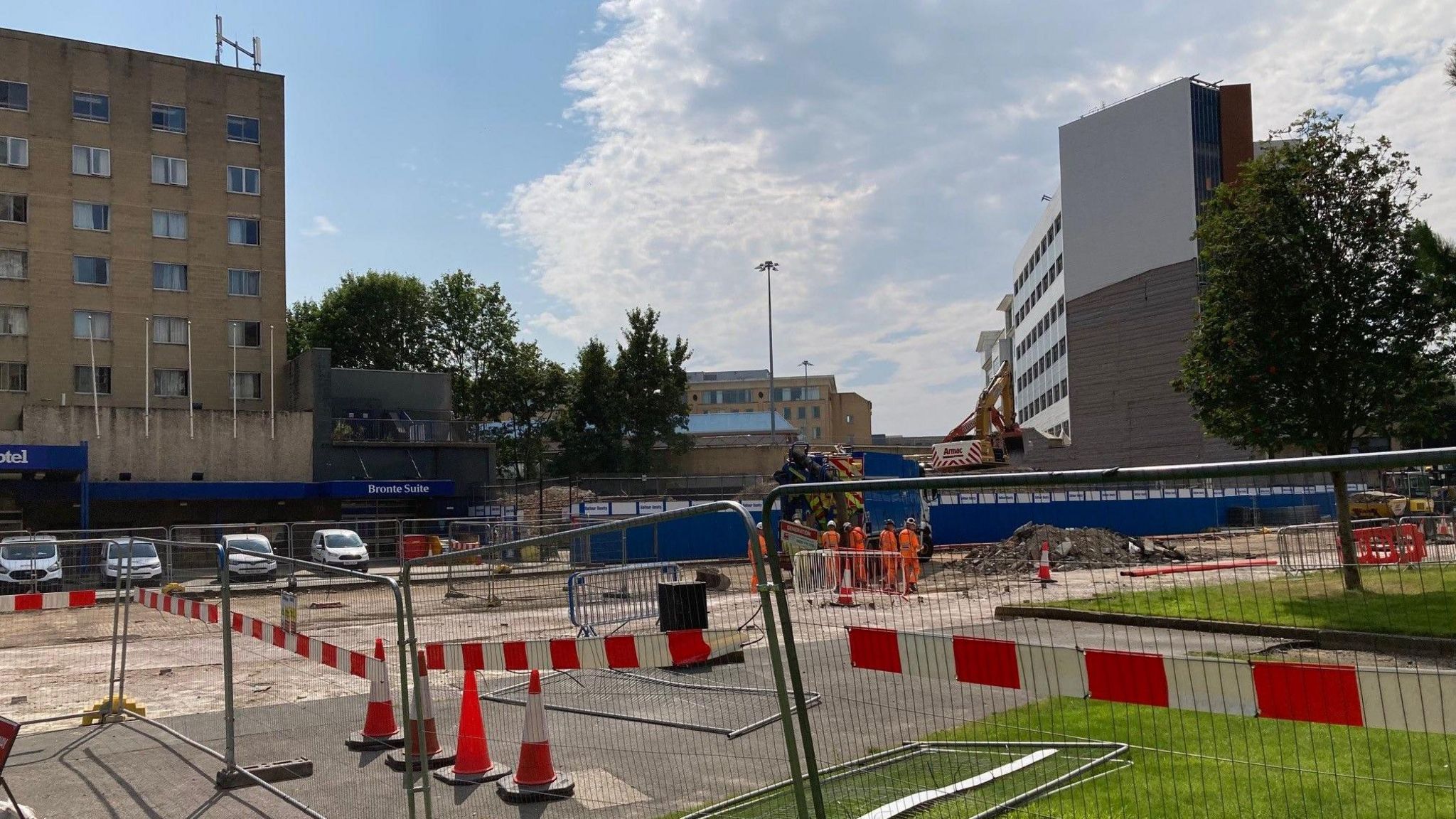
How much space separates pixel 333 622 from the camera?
1703 centimetres

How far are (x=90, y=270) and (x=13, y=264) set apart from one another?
288 cm

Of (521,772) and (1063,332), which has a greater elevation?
(1063,332)


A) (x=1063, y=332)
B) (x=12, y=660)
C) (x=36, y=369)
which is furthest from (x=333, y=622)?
(x=1063, y=332)

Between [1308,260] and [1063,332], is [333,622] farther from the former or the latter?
[1063,332]

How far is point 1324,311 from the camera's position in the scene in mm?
17641

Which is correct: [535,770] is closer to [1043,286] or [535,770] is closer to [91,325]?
[91,325]

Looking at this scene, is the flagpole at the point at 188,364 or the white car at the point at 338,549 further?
the flagpole at the point at 188,364

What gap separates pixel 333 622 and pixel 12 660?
15.7 ft

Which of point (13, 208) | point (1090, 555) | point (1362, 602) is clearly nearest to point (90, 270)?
point (13, 208)

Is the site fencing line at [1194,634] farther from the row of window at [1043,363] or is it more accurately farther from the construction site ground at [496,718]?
the row of window at [1043,363]

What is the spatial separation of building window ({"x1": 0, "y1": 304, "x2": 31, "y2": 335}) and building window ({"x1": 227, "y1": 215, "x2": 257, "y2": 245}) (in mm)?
8913

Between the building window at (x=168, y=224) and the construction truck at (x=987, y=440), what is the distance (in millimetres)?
35497

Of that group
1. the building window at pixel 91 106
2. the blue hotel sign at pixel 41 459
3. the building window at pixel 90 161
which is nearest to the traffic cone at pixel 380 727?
the blue hotel sign at pixel 41 459

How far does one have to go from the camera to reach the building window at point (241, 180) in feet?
167
